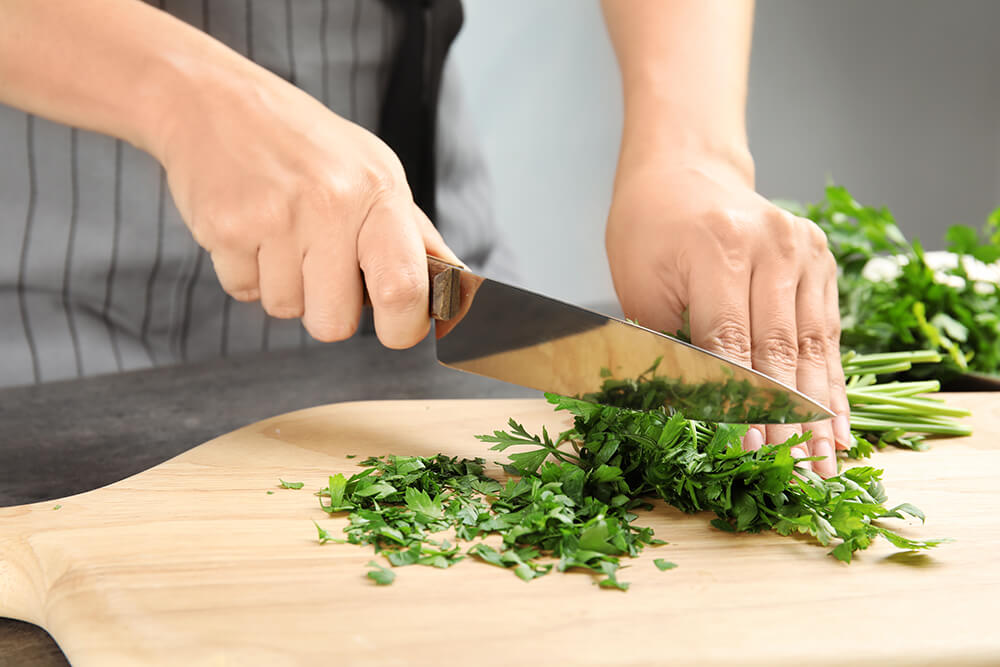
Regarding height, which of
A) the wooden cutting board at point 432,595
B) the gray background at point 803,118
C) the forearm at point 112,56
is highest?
the gray background at point 803,118

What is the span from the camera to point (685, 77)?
1681 millimetres

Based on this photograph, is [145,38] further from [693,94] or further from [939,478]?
[939,478]

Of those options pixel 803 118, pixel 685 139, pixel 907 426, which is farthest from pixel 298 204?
pixel 803 118

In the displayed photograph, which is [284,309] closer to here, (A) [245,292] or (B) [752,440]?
(A) [245,292]

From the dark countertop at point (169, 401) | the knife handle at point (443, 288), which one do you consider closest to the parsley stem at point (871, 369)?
the dark countertop at point (169, 401)

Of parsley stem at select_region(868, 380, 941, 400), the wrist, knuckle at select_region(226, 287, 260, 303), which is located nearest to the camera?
knuckle at select_region(226, 287, 260, 303)

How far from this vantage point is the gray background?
5730 mm

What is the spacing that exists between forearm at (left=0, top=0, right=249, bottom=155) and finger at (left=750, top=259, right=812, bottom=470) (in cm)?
90

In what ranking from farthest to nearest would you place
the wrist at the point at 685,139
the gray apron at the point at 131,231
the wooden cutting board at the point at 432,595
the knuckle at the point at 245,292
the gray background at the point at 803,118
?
the gray background at the point at 803,118 < the gray apron at the point at 131,231 < the wrist at the point at 685,139 < the knuckle at the point at 245,292 < the wooden cutting board at the point at 432,595

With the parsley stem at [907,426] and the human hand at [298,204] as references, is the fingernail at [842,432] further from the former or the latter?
the human hand at [298,204]

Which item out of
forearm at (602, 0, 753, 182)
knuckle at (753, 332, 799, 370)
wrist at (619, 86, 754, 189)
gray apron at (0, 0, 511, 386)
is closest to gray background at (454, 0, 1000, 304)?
gray apron at (0, 0, 511, 386)

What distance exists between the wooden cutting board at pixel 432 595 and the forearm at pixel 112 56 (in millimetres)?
562

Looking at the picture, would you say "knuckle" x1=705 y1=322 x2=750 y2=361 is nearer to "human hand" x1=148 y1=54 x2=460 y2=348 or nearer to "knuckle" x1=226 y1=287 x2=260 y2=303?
"human hand" x1=148 y1=54 x2=460 y2=348

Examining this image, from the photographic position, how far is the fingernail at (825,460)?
1.13m
